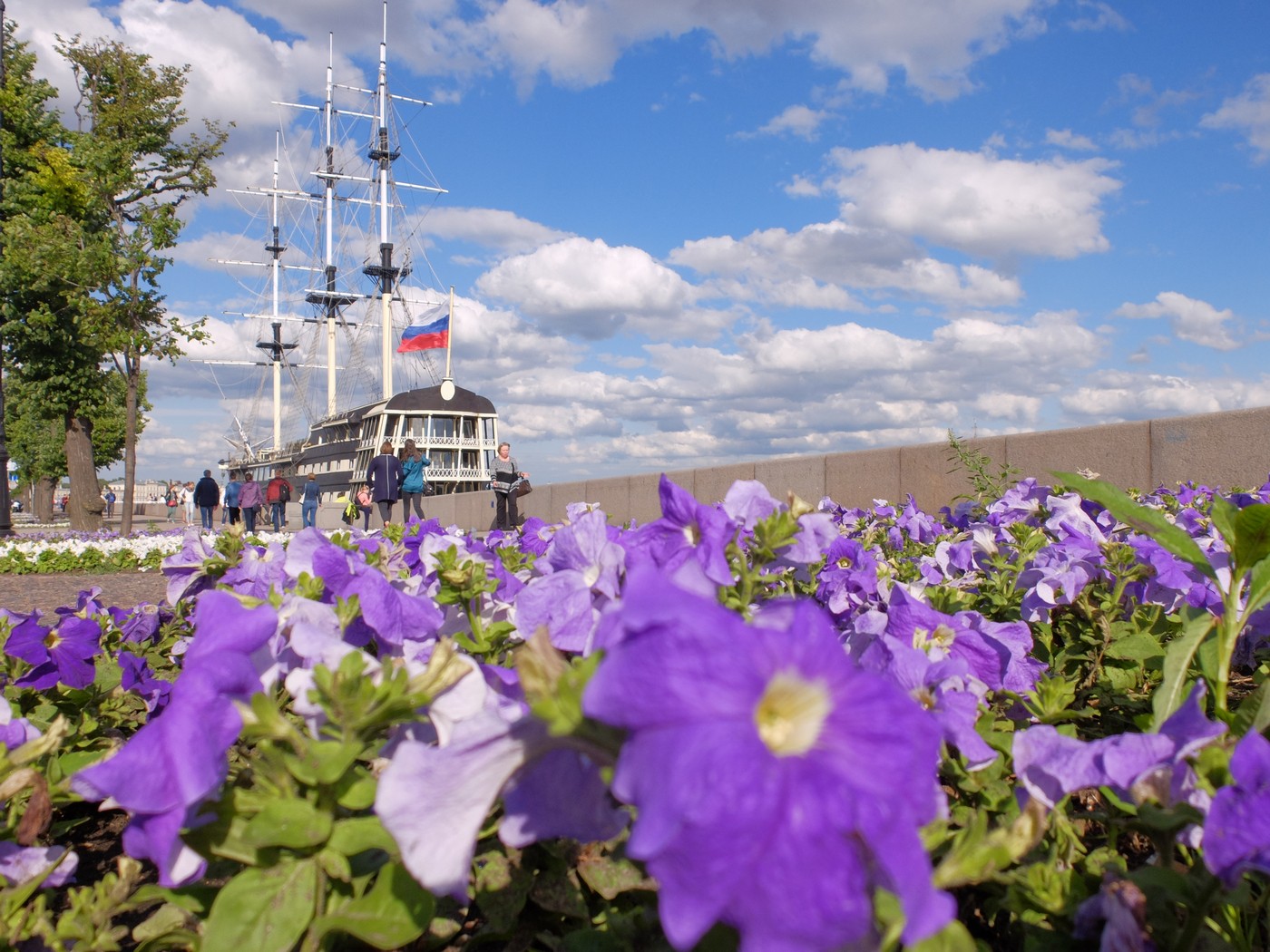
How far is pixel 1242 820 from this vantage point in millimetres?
675

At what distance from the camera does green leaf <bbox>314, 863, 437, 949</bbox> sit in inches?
27.7

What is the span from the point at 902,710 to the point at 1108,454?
21.8 ft

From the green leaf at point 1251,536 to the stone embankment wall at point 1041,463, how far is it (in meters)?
1.97

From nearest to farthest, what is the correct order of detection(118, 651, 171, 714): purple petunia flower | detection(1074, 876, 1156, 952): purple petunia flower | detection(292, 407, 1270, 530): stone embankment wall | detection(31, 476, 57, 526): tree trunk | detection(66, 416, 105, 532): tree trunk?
detection(1074, 876, 1156, 952): purple petunia flower, detection(118, 651, 171, 714): purple petunia flower, detection(292, 407, 1270, 530): stone embankment wall, detection(66, 416, 105, 532): tree trunk, detection(31, 476, 57, 526): tree trunk

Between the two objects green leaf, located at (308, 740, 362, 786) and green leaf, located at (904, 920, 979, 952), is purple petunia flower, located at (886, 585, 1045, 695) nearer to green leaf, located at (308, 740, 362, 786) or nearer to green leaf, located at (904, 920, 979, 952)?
green leaf, located at (904, 920, 979, 952)

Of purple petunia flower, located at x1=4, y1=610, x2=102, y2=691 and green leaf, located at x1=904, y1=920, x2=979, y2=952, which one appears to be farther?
purple petunia flower, located at x1=4, y1=610, x2=102, y2=691

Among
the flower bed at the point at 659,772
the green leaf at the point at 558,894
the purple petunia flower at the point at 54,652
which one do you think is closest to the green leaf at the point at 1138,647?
the flower bed at the point at 659,772

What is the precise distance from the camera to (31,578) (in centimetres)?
1207

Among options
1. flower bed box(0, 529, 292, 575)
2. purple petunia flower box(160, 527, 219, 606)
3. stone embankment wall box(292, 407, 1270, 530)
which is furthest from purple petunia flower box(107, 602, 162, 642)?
flower bed box(0, 529, 292, 575)

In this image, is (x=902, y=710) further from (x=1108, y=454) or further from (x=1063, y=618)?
(x=1108, y=454)

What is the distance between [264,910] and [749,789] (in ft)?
1.57

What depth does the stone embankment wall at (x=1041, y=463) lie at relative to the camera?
17.8 ft

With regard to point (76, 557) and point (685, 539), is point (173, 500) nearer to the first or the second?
point (76, 557)

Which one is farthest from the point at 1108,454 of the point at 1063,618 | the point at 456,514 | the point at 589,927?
the point at 456,514
